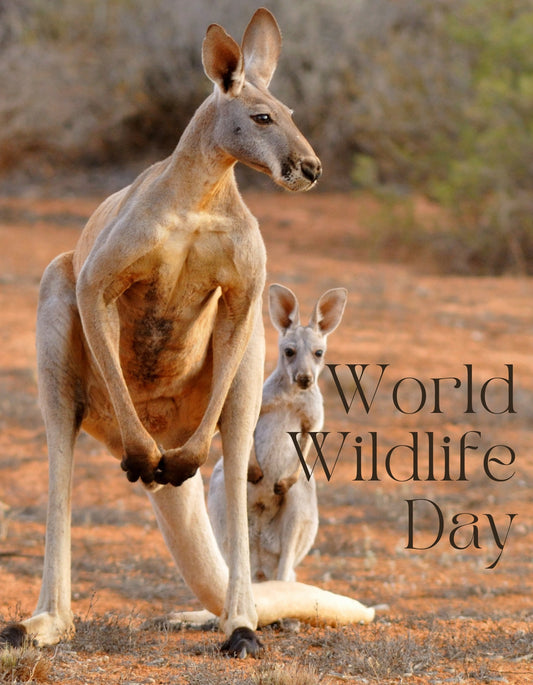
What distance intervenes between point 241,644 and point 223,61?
1.87m

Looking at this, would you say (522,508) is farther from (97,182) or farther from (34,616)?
(97,182)

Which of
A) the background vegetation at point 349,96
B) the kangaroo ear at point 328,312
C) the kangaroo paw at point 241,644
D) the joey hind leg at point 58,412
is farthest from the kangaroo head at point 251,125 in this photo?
the background vegetation at point 349,96

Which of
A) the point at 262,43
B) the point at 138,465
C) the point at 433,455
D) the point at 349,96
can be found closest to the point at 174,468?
the point at 138,465

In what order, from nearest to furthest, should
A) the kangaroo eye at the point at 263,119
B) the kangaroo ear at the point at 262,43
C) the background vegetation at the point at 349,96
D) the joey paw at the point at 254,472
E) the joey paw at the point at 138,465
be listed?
1. the kangaroo eye at the point at 263,119
2. the joey paw at the point at 138,465
3. the kangaroo ear at the point at 262,43
4. the joey paw at the point at 254,472
5. the background vegetation at the point at 349,96

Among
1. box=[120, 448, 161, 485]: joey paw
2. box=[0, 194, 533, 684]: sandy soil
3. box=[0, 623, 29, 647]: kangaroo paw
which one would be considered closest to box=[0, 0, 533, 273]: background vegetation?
box=[0, 194, 533, 684]: sandy soil

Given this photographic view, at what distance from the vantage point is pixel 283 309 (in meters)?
5.72

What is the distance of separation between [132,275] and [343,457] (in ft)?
16.1

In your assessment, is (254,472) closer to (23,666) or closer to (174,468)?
(174,468)

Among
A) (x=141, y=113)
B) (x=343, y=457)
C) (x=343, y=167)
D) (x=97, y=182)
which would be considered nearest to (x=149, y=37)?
(x=141, y=113)

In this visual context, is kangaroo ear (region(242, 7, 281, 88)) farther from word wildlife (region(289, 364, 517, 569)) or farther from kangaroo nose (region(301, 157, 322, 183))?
word wildlife (region(289, 364, 517, 569))

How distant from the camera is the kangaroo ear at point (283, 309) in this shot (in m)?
5.59

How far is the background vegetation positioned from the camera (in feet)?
50.5

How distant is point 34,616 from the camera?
377 centimetres

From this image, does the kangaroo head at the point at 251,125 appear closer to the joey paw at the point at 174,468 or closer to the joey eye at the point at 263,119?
the joey eye at the point at 263,119
